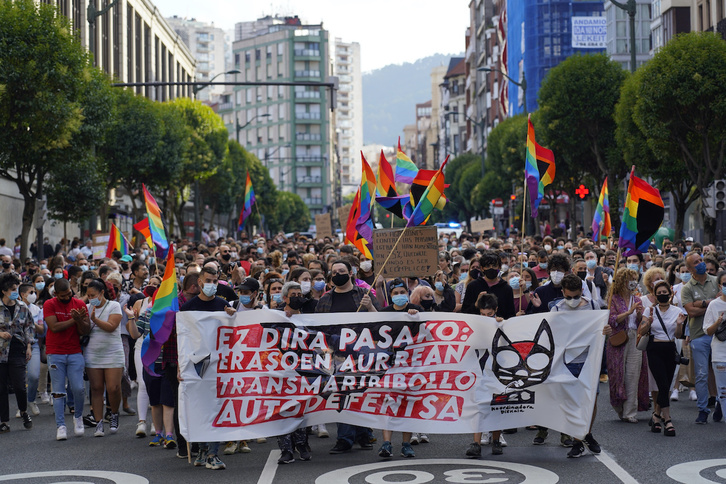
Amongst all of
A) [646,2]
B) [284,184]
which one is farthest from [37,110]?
[284,184]

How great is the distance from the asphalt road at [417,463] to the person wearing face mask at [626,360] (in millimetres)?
239

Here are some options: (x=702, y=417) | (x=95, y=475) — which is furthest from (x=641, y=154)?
(x=95, y=475)

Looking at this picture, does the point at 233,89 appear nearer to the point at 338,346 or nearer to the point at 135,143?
the point at 135,143

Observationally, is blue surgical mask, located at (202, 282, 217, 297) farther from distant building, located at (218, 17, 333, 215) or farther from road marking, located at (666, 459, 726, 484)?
distant building, located at (218, 17, 333, 215)

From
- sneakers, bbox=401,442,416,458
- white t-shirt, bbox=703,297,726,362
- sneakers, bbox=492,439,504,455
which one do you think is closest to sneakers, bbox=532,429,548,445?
sneakers, bbox=492,439,504,455

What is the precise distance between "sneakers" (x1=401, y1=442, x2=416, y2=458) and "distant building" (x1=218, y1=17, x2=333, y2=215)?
410 feet

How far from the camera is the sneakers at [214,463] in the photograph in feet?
31.6

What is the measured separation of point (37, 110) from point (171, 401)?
18.1m

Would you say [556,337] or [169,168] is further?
[169,168]

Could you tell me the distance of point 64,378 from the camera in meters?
11.8

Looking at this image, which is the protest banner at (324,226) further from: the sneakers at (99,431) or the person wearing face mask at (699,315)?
the sneakers at (99,431)

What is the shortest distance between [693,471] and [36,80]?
21.6 meters

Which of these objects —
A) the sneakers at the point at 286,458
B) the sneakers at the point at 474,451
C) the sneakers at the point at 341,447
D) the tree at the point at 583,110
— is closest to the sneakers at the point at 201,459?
the sneakers at the point at 286,458

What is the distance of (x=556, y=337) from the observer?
998 centimetres
